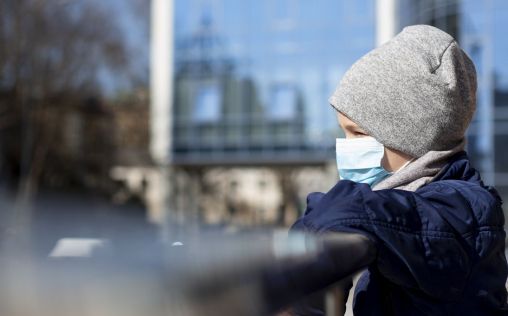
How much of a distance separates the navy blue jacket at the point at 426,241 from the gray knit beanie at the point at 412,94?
0.09m

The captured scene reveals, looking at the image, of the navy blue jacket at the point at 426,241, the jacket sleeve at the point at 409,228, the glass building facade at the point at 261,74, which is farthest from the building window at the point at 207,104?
the jacket sleeve at the point at 409,228

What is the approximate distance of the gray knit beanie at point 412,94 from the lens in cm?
142

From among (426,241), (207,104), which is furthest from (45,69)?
(426,241)

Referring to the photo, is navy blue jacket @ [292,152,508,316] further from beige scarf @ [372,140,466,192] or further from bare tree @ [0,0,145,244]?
bare tree @ [0,0,145,244]

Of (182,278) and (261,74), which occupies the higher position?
(261,74)

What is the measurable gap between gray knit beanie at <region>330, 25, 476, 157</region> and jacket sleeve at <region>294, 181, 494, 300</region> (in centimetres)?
18

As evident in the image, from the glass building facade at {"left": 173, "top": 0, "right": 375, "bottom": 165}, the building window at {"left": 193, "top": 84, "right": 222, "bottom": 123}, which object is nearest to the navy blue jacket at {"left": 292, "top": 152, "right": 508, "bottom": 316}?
the glass building facade at {"left": 173, "top": 0, "right": 375, "bottom": 165}

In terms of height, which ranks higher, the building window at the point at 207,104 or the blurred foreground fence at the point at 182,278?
the blurred foreground fence at the point at 182,278

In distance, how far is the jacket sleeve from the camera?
44.5 inches

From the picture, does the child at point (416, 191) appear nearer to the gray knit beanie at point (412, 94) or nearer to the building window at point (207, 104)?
the gray knit beanie at point (412, 94)

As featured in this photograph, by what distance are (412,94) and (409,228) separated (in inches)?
12.3

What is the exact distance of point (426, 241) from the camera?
3.94ft

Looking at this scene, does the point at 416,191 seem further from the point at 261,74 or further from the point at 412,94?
the point at 261,74

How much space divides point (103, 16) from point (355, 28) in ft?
31.3
